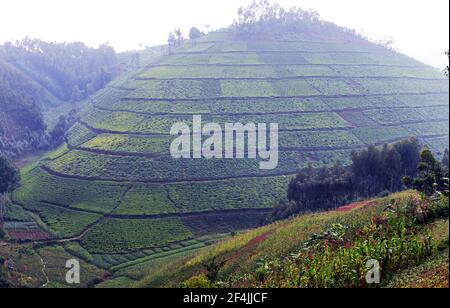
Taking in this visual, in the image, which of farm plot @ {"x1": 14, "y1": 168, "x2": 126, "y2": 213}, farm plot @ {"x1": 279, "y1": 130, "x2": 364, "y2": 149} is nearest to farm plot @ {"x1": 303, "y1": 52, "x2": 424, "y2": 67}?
farm plot @ {"x1": 279, "y1": 130, "x2": 364, "y2": 149}

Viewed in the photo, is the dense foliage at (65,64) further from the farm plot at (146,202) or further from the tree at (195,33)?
the farm plot at (146,202)

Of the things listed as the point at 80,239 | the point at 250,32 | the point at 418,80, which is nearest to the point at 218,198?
the point at 80,239

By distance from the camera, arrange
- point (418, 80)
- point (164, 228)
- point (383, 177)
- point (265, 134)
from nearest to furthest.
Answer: point (383, 177)
point (164, 228)
point (265, 134)
point (418, 80)

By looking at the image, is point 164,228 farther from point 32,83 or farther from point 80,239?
point 32,83

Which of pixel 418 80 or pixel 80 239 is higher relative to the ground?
pixel 418 80

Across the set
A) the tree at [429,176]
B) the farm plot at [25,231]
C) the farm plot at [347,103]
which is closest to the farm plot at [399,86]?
the farm plot at [347,103]

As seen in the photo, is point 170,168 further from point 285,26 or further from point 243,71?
point 285,26
